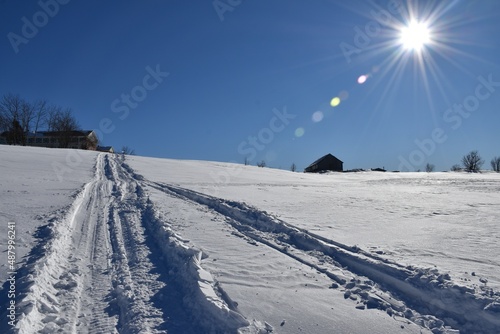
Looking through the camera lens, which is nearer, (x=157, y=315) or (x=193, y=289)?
(x=157, y=315)

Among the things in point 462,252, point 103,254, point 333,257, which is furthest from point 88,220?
point 462,252

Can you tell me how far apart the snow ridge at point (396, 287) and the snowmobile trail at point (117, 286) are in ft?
6.43

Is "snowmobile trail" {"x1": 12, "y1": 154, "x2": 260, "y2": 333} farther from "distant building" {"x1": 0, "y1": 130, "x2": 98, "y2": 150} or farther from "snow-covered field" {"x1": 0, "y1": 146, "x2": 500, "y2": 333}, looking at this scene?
"distant building" {"x1": 0, "y1": 130, "x2": 98, "y2": 150}

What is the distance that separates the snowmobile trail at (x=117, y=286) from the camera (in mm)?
3170

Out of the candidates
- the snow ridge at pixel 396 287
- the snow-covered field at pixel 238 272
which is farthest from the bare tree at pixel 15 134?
the snow ridge at pixel 396 287

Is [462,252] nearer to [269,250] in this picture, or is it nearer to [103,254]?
[269,250]

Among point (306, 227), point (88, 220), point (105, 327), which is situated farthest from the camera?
point (306, 227)

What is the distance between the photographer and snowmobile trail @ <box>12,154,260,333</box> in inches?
125

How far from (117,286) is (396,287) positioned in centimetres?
394

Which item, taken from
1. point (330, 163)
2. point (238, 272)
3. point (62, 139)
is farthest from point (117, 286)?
point (330, 163)

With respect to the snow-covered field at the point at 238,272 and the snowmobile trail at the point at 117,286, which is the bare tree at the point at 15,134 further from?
the snowmobile trail at the point at 117,286

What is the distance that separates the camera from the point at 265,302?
380 centimetres

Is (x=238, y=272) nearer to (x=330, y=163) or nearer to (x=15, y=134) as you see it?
(x=15, y=134)

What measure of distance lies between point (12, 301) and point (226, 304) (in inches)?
94.2
